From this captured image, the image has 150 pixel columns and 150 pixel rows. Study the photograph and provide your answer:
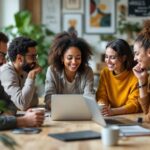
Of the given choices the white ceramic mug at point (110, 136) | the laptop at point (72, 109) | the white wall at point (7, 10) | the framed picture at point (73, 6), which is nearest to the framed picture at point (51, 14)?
the framed picture at point (73, 6)

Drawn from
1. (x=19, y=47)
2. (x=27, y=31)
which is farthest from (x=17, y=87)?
(x=27, y=31)

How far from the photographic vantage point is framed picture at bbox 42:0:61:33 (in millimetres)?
5582

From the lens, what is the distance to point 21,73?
2830 mm

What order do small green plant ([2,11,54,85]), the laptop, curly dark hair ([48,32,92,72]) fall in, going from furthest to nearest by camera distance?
small green plant ([2,11,54,85]) < curly dark hair ([48,32,92,72]) < the laptop

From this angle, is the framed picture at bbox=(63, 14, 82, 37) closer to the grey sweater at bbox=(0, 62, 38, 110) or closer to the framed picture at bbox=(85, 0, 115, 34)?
the framed picture at bbox=(85, 0, 115, 34)

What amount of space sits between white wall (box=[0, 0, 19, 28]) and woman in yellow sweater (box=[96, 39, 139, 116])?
2.67 meters

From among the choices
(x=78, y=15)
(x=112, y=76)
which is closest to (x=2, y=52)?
(x=112, y=76)

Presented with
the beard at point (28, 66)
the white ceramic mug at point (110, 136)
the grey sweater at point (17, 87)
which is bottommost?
the white ceramic mug at point (110, 136)

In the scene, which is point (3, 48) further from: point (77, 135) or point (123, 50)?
point (77, 135)

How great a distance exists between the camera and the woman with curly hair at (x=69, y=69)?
2832 millimetres

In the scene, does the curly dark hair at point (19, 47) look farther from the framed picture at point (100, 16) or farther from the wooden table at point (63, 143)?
the framed picture at point (100, 16)

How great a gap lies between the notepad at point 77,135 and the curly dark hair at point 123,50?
38.7 inches

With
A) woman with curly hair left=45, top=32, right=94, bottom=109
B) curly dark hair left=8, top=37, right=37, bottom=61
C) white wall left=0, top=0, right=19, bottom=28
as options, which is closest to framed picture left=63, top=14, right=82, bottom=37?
white wall left=0, top=0, right=19, bottom=28

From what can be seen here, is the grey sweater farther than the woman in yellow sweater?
No
